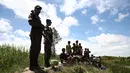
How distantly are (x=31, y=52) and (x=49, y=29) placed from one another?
6.74ft

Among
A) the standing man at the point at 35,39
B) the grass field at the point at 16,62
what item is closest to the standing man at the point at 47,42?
the grass field at the point at 16,62

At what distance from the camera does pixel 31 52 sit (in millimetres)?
10172

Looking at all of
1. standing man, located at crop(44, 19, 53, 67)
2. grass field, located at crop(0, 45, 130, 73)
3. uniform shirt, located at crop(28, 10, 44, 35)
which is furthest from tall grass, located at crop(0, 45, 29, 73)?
uniform shirt, located at crop(28, 10, 44, 35)

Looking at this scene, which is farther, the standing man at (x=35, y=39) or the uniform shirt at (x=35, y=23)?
the standing man at (x=35, y=39)

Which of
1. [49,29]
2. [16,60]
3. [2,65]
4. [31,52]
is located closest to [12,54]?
[16,60]

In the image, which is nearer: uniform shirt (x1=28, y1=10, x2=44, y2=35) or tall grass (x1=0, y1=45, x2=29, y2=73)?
uniform shirt (x1=28, y1=10, x2=44, y2=35)

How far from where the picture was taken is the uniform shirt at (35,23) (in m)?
9.96

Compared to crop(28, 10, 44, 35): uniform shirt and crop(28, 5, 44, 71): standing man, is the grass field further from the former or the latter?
crop(28, 10, 44, 35): uniform shirt

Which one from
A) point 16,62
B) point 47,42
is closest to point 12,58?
point 16,62

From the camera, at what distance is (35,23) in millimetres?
10016

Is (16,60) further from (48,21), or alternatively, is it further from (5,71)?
(48,21)

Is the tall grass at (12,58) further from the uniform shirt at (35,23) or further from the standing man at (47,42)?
the uniform shirt at (35,23)

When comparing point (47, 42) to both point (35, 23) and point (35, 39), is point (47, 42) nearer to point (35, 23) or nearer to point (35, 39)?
point (35, 39)

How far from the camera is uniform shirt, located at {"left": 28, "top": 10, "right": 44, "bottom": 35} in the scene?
996 cm
